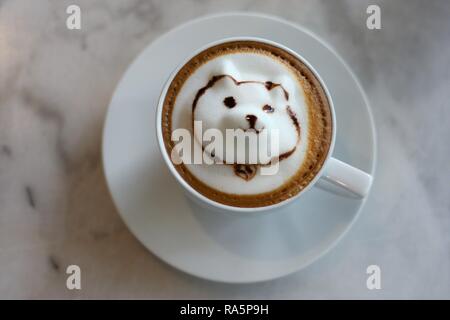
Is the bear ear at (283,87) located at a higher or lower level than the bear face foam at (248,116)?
higher

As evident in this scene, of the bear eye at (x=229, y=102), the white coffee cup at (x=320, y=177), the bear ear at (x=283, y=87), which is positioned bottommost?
the white coffee cup at (x=320, y=177)

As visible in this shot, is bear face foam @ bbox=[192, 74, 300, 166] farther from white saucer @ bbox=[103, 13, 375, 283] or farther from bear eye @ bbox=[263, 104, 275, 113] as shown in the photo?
white saucer @ bbox=[103, 13, 375, 283]

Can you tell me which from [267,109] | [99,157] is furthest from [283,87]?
[99,157]

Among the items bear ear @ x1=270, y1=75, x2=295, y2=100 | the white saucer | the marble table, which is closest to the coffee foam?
bear ear @ x1=270, y1=75, x2=295, y2=100

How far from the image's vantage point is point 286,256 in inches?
30.1

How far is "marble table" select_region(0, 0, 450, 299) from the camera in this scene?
2.78 feet

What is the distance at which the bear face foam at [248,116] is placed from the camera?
2.02 ft

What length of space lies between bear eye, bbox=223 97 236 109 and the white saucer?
0.67ft

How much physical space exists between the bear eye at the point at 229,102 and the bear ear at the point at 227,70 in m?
0.04

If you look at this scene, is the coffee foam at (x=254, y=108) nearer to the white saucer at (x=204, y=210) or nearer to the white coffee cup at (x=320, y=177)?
the white coffee cup at (x=320, y=177)

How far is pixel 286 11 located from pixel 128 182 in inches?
17.5

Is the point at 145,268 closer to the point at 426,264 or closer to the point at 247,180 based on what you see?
the point at 247,180

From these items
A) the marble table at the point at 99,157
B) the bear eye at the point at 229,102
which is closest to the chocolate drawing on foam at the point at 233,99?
the bear eye at the point at 229,102
